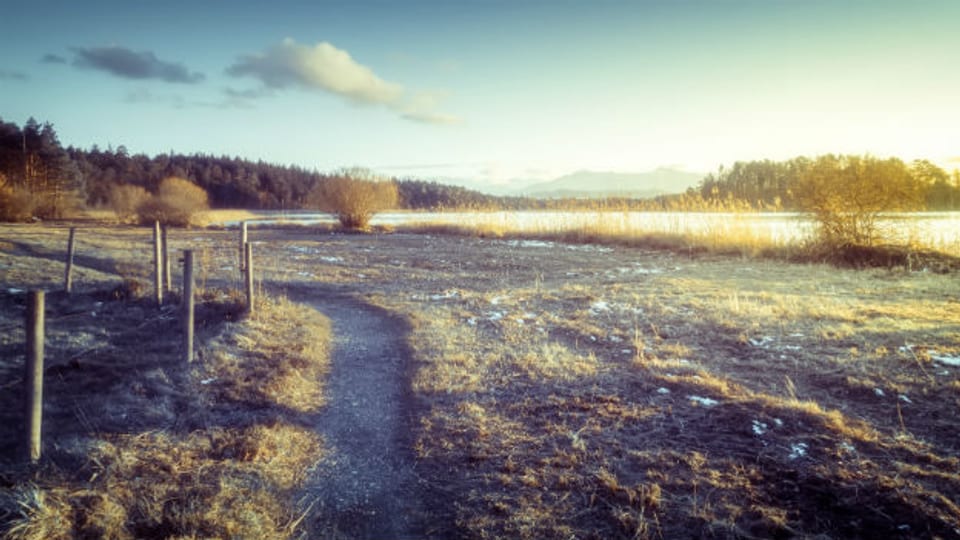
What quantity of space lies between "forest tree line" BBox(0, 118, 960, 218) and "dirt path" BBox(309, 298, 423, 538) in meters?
15.0

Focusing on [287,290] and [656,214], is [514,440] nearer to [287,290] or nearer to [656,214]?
[287,290]

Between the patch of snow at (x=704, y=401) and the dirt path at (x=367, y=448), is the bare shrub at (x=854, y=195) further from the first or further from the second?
the dirt path at (x=367, y=448)

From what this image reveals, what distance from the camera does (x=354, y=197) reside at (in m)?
28.7

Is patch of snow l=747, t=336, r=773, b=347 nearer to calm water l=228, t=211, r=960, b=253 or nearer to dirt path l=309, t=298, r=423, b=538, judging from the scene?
dirt path l=309, t=298, r=423, b=538

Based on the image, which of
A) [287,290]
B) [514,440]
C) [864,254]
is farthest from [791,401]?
[864,254]

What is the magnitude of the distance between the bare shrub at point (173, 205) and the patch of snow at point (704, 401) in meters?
36.3

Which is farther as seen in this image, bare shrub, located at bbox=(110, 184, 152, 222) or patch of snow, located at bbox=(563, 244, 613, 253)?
bare shrub, located at bbox=(110, 184, 152, 222)

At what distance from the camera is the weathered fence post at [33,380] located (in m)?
3.55

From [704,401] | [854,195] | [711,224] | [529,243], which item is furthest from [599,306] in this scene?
[529,243]

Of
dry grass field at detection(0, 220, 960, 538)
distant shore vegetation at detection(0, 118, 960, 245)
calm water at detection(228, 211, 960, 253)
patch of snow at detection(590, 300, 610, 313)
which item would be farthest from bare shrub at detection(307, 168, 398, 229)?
patch of snow at detection(590, 300, 610, 313)

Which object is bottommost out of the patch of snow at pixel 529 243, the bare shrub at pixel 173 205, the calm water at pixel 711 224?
the patch of snow at pixel 529 243

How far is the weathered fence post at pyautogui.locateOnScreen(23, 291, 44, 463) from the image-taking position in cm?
355

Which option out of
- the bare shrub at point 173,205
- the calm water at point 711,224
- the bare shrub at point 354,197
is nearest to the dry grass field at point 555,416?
the calm water at point 711,224

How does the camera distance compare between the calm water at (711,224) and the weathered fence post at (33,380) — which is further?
the calm water at (711,224)
